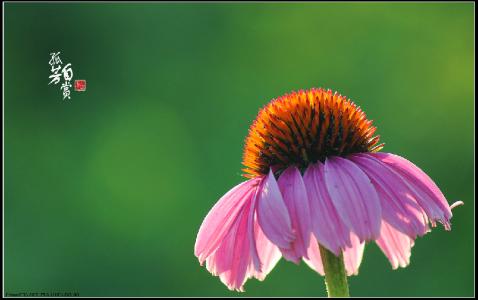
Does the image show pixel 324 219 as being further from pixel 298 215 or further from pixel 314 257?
pixel 314 257

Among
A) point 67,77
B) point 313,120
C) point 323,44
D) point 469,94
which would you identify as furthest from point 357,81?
point 313,120

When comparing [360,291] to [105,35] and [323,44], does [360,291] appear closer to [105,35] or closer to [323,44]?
[323,44]

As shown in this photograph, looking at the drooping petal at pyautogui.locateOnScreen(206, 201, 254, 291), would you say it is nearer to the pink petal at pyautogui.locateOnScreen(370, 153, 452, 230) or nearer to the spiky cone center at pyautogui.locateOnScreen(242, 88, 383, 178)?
the spiky cone center at pyautogui.locateOnScreen(242, 88, 383, 178)

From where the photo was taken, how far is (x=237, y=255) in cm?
89

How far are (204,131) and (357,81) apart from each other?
97 cm

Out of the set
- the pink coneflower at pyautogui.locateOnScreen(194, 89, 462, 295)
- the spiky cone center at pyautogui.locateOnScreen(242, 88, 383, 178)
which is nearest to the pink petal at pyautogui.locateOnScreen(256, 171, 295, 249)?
the pink coneflower at pyautogui.locateOnScreen(194, 89, 462, 295)

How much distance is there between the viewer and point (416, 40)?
13.6 ft

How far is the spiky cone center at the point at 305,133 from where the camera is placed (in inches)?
35.5

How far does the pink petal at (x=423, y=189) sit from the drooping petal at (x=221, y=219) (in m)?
0.18

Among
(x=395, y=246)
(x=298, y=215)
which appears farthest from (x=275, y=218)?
(x=395, y=246)

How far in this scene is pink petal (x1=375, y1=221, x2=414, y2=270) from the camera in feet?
3.11

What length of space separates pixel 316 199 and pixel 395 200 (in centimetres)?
10

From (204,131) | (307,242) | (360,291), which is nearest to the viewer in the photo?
Answer: (307,242)

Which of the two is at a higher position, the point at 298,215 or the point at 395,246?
the point at 298,215
